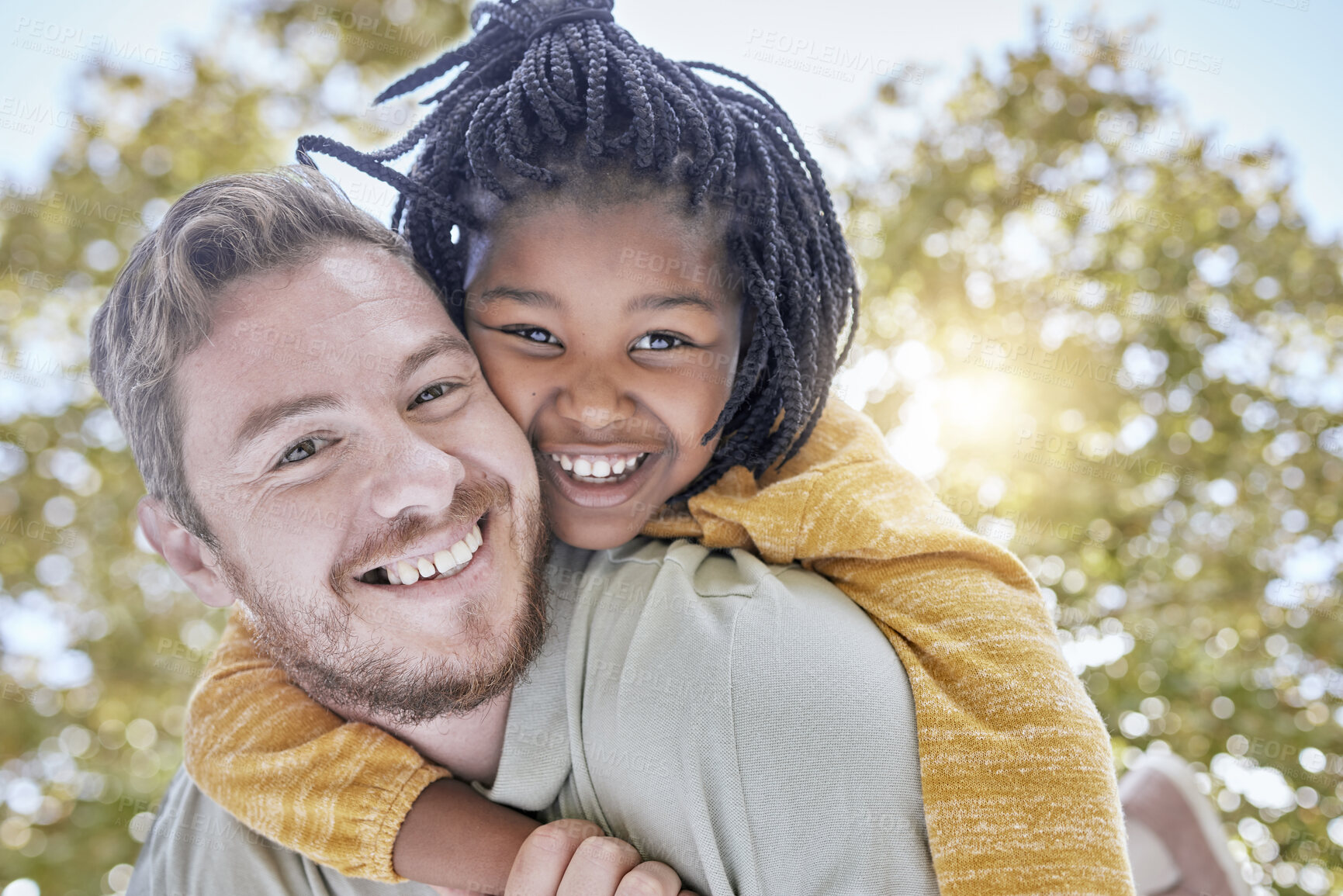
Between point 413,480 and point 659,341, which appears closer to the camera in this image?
point 413,480

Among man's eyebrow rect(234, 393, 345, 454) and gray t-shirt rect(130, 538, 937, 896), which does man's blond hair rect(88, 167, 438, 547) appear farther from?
gray t-shirt rect(130, 538, 937, 896)

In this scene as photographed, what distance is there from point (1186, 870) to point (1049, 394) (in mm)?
1409

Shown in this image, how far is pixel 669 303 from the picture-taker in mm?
1657

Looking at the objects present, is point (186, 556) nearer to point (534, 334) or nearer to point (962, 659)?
point (534, 334)

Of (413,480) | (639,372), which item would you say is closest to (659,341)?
(639,372)

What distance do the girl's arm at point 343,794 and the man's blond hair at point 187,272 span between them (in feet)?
1.21

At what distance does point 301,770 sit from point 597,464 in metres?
0.71

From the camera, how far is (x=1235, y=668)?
10.0 ft

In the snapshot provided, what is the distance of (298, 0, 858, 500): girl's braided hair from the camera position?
1.60m

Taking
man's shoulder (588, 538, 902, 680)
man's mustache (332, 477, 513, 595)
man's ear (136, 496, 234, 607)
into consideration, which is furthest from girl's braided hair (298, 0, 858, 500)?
man's ear (136, 496, 234, 607)

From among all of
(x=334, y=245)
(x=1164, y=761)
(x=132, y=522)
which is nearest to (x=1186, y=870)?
(x=1164, y=761)

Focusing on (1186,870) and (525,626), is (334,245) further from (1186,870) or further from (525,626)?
(1186,870)

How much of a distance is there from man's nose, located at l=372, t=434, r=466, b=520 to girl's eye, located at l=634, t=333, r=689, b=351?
1.39ft

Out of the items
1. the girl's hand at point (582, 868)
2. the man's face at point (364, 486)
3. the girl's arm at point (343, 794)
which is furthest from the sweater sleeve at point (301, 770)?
the girl's hand at point (582, 868)
